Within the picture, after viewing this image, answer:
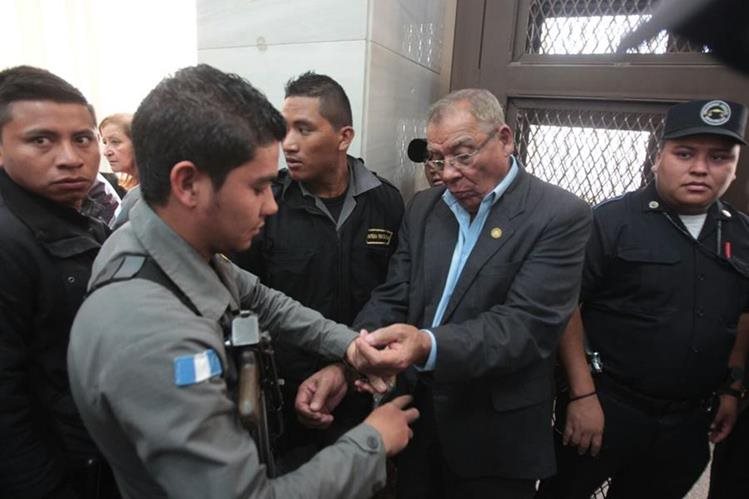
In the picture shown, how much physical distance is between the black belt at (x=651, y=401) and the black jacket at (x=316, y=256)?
0.96 m

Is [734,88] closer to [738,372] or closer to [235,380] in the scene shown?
[738,372]

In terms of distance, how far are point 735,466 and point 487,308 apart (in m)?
1.24

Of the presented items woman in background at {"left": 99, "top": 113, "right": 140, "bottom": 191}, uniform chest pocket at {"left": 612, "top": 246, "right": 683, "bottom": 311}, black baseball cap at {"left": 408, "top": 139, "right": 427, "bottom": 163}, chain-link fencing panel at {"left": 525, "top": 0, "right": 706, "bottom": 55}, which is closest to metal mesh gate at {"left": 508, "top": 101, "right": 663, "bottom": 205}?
chain-link fencing panel at {"left": 525, "top": 0, "right": 706, "bottom": 55}

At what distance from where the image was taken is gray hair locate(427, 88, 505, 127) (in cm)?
133

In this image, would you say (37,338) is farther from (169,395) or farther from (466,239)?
(466,239)

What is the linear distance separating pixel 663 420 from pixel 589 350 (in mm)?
322

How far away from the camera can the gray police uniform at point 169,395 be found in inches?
25.7

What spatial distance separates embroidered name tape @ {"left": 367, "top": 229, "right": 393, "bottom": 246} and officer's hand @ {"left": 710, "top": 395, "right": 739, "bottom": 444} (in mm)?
1381

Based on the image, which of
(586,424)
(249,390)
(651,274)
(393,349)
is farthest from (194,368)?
(651,274)

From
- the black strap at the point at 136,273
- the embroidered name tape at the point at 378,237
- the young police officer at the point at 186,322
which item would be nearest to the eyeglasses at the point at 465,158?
the embroidered name tape at the point at 378,237

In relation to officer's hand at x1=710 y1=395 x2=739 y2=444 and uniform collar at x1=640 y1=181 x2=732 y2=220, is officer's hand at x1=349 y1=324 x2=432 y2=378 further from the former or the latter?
officer's hand at x1=710 y1=395 x2=739 y2=444

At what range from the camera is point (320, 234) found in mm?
1665

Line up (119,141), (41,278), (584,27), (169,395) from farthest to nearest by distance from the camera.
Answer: (119,141) < (584,27) < (41,278) < (169,395)

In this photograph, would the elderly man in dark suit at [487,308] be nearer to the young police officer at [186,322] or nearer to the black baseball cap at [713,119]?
the young police officer at [186,322]
